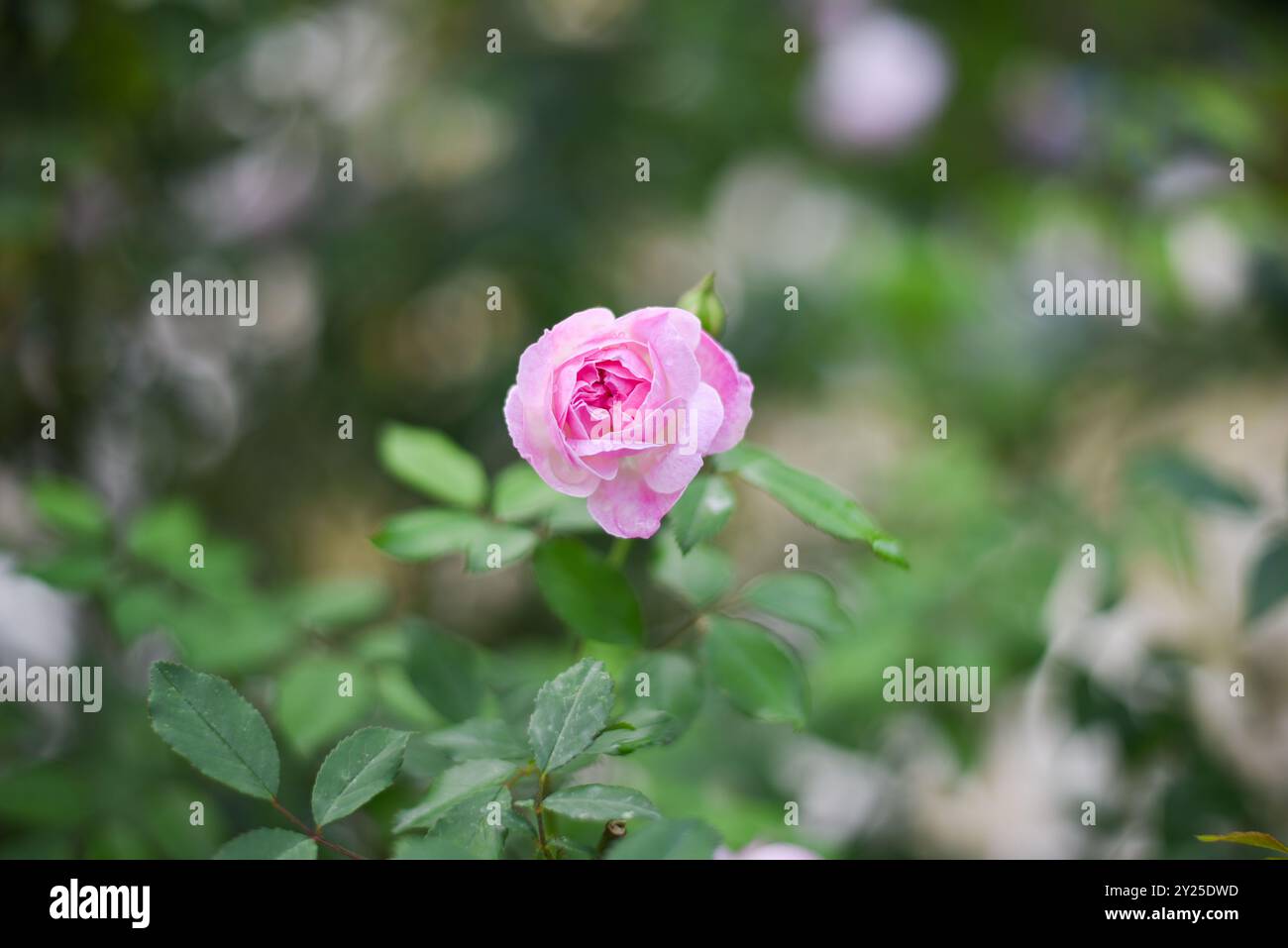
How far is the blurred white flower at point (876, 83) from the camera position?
1.33 metres

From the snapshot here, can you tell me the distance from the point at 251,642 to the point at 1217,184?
998 mm

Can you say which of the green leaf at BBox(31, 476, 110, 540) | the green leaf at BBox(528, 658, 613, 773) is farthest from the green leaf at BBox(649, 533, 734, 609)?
the green leaf at BBox(31, 476, 110, 540)

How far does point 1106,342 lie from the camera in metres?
1.22

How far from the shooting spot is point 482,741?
1.23 feet

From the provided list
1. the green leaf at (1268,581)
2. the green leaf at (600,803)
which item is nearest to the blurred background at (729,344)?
the green leaf at (1268,581)

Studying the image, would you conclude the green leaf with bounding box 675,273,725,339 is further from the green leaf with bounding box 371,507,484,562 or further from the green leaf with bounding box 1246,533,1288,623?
the green leaf with bounding box 1246,533,1288,623

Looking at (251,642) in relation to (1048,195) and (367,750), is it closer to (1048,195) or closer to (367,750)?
(367,750)

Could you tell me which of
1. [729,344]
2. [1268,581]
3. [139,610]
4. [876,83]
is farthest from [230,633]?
[876,83]

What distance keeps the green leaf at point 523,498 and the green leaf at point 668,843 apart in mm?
150

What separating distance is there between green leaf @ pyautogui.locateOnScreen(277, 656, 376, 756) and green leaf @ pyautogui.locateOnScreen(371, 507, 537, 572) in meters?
0.13

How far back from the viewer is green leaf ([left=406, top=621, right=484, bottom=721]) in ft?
1.47

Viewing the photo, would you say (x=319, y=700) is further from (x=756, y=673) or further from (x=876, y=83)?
(x=876, y=83)

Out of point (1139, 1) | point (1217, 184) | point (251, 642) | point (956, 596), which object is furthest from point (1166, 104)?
point (251, 642)

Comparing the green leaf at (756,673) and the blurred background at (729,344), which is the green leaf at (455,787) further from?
the blurred background at (729,344)
